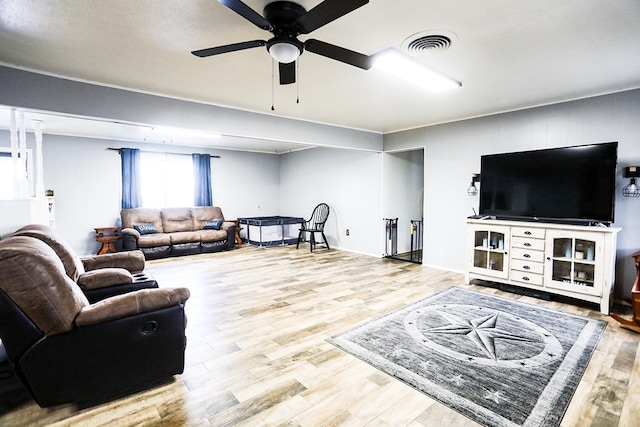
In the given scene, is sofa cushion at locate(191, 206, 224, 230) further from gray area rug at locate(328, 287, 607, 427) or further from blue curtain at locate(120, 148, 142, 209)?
gray area rug at locate(328, 287, 607, 427)

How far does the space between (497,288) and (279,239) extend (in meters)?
4.92

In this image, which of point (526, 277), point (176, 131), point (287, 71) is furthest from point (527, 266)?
point (176, 131)

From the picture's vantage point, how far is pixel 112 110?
338 cm

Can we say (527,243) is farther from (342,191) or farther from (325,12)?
(342,191)

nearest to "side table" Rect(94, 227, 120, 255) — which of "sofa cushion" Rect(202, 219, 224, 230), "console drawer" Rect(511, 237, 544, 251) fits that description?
"sofa cushion" Rect(202, 219, 224, 230)

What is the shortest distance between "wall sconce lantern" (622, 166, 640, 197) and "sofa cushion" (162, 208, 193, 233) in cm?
742

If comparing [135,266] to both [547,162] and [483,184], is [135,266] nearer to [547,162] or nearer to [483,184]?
[483,184]

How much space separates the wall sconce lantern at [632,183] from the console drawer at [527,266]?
3.86 feet

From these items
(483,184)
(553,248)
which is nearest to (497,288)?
(553,248)

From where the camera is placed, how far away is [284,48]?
Result: 6.27ft

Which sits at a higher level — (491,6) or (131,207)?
(491,6)

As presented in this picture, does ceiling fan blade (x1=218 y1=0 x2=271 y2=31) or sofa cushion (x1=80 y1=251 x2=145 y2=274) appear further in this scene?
sofa cushion (x1=80 y1=251 x2=145 y2=274)

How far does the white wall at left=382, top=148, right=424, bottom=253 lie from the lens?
6.26m

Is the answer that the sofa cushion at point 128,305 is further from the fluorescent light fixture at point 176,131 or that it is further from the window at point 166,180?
the window at point 166,180
